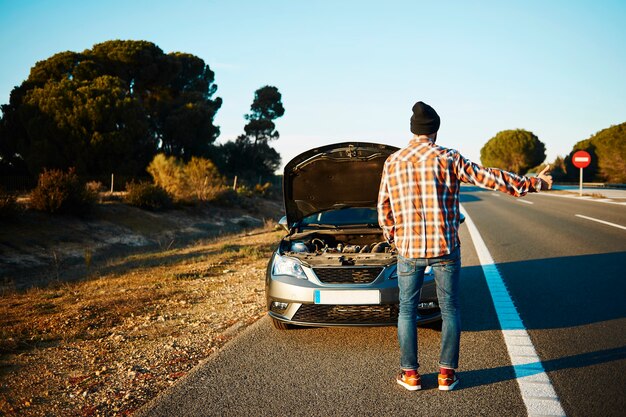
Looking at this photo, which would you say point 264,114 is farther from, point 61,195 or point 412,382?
point 412,382

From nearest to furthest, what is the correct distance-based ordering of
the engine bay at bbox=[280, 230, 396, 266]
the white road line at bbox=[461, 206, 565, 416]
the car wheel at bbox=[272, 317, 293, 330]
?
1. the white road line at bbox=[461, 206, 565, 416]
2. the engine bay at bbox=[280, 230, 396, 266]
3. the car wheel at bbox=[272, 317, 293, 330]

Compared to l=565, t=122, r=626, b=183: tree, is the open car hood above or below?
below

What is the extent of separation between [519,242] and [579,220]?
5.71m

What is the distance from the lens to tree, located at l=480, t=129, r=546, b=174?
91.3 m

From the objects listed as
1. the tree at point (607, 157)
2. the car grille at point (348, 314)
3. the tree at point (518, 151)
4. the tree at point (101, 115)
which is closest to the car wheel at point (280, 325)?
the car grille at point (348, 314)

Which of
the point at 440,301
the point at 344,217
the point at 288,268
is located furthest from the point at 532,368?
the point at 344,217

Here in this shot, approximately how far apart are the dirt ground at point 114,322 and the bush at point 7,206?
1.28 meters

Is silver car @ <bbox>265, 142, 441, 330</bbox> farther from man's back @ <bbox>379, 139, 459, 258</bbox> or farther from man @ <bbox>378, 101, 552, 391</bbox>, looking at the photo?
man's back @ <bbox>379, 139, 459, 258</bbox>

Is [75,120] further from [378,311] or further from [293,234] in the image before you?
[378,311]

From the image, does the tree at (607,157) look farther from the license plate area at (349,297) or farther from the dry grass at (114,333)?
the license plate area at (349,297)

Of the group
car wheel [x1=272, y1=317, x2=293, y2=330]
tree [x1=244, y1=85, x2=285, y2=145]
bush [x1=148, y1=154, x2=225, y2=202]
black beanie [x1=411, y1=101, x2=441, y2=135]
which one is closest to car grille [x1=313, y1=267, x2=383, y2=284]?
car wheel [x1=272, y1=317, x2=293, y2=330]

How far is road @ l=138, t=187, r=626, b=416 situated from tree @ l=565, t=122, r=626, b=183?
57555 mm

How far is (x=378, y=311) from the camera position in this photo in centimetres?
438

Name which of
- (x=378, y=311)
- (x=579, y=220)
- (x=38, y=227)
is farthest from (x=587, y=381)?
(x=38, y=227)
